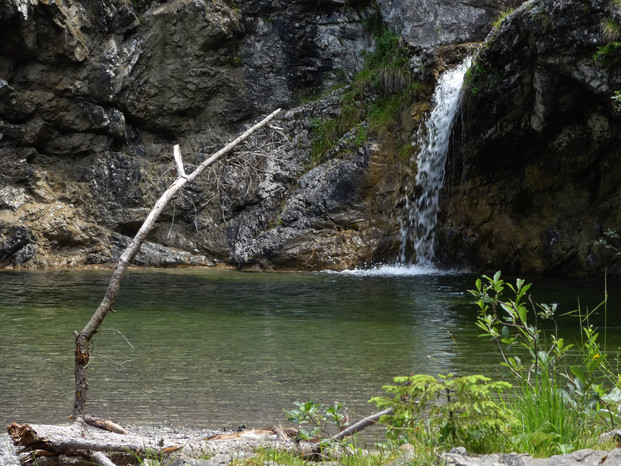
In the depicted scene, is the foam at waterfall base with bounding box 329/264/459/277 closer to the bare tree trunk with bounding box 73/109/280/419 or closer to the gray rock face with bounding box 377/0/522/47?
the gray rock face with bounding box 377/0/522/47

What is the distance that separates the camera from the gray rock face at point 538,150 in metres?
11.8

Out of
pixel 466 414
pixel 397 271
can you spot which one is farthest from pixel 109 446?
pixel 397 271

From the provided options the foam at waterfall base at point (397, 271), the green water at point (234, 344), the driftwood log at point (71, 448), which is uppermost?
the foam at waterfall base at point (397, 271)

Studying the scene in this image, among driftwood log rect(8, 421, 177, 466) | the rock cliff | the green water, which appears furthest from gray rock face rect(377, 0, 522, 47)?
driftwood log rect(8, 421, 177, 466)

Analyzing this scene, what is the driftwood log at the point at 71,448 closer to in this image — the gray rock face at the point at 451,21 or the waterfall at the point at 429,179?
the waterfall at the point at 429,179

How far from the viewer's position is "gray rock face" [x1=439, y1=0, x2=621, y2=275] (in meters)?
11.8

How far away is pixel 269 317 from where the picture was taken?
361 inches

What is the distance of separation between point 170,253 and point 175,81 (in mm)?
4298

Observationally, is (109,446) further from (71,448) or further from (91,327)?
(91,327)

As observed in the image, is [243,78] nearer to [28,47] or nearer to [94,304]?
[28,47]

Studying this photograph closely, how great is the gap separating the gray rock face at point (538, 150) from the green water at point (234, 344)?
1.80 meters

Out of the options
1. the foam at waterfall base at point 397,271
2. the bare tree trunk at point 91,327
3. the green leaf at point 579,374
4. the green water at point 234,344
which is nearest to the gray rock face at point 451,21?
the foam at waterfall base at point 397,271

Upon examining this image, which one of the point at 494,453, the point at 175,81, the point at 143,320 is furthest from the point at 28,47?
the point at 494,453

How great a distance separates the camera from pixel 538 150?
14117 millimetres
